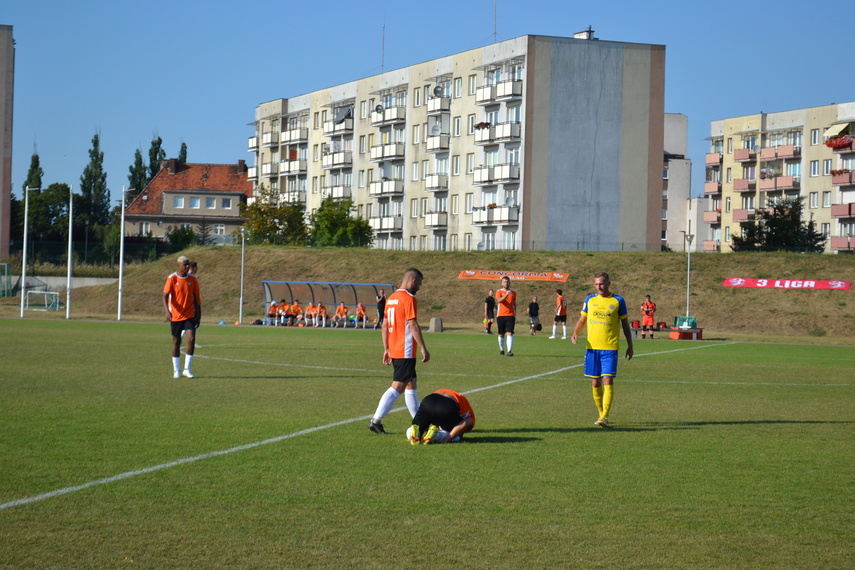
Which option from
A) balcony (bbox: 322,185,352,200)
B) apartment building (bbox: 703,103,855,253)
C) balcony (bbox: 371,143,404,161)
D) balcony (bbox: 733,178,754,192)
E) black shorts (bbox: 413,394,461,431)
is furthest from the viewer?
balcony (bbox: 733,178,754,192)

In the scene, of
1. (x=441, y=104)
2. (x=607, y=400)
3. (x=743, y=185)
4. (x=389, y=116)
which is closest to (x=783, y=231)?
(x=743, y=185)

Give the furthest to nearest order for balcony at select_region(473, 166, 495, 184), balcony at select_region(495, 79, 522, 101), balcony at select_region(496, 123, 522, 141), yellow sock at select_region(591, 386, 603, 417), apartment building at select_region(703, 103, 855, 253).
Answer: apartment building at select_region(703, 103, 855, 253), balcony at select_region(473, 166, 495, 184), balcony at select_region(496, 123, 522, 141), balcony at select_region(495, 79, 522, 101), yellow sock at select_region(591, 386, 603, 417)

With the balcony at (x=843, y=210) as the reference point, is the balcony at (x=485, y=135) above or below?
above

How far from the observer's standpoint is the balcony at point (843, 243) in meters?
93.7

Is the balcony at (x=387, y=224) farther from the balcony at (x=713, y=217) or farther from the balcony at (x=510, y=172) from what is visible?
the balcony at (x=713, y=217)

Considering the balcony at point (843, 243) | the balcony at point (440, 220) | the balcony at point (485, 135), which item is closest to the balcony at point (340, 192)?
the balcony at point (440, 220)

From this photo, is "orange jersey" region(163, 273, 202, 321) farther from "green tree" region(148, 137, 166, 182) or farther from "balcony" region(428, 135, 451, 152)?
"green tree" region(148, 137, 166, 182)

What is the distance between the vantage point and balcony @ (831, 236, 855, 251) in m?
93.7

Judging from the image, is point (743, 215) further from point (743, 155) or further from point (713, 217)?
point (743, 155)

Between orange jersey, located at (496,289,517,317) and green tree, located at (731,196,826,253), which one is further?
green tree, located at (731,196,826,253)

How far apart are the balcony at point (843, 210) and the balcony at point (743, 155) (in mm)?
14349

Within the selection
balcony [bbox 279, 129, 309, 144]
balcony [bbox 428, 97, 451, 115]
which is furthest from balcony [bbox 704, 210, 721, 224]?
balcony [bbox 279, 129, 309, 144]

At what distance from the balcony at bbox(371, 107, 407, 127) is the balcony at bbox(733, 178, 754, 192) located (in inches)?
1520

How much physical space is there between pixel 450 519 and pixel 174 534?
187 centimetres
